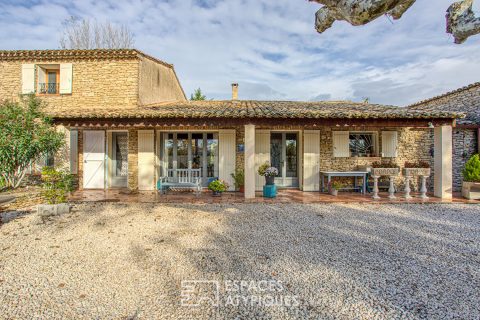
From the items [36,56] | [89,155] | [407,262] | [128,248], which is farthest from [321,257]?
[36,56]

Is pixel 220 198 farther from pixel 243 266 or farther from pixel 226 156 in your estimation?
pixel 243 266

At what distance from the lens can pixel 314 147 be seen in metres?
10.6

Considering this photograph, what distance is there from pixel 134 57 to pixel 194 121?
4834 mm

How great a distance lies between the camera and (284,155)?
36.2ft

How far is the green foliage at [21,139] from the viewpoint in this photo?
24.8 feet

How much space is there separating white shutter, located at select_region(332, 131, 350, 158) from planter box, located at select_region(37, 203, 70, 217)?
9417mm

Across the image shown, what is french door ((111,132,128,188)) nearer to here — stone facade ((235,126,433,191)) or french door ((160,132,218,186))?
french door ((160,132,218,186))

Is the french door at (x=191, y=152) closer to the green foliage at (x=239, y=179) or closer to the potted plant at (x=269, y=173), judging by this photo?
the green foliage at (x=239, y=179)

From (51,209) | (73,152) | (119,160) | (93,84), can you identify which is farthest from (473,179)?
(73,152)

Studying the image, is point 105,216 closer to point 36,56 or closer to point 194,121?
point 194,121

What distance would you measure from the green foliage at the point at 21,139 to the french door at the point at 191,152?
3.70m

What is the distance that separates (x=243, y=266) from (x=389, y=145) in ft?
30.4

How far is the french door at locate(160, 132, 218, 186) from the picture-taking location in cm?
1088

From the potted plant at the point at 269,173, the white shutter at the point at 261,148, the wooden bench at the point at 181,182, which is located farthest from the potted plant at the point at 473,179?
the wooden bench at the point at 181,182
